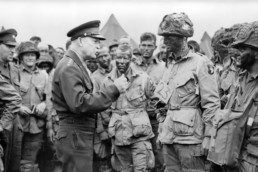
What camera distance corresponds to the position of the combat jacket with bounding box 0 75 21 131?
28.9ft

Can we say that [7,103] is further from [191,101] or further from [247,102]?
[247,102]

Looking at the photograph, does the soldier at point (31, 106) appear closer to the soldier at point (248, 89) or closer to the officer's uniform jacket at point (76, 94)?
the officer's uniform jacket at point (76, 94)

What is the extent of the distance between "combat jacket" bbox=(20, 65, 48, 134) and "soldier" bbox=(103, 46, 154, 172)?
6.03ft

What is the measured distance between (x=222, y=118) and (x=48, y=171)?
291 inches

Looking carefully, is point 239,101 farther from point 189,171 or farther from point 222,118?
point 189,171

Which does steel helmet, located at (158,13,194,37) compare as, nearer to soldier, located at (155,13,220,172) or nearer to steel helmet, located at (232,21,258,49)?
soldier, located at (155,13,220,172)

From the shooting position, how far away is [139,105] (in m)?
10.1

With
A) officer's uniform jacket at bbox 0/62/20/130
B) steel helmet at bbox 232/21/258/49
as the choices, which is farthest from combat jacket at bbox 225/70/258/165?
officer's uniform jacket at bbox 0/62/20/130

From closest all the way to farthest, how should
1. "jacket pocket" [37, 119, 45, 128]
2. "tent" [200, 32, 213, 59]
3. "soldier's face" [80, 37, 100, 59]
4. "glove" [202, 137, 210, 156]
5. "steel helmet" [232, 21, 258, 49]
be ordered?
"steel helmet" [232, 21, 258, 49] < "soldier's face" [80, 37, 100, 59] < "glove" [202, 137, 210, 156] < "jacket pocket" [37, 119, 45, 128] < "tent" [200, 32, 213, 59]

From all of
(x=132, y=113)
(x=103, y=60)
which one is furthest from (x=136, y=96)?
(x=103, y=60)

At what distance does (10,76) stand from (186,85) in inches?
155

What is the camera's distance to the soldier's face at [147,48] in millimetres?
12055

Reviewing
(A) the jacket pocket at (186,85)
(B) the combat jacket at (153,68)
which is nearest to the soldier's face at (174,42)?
(A) the jacket pocket at (186,85)

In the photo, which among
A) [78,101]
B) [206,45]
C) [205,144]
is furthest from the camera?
[206,45]
